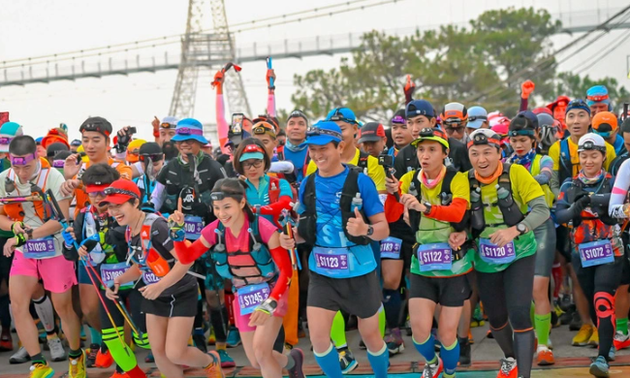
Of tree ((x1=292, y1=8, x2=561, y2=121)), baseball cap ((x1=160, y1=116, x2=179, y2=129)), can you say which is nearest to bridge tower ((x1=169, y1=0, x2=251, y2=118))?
tree ((x1=292, y1=8, x2=561, y2=121))

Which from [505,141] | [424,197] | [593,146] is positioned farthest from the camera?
[505,141]

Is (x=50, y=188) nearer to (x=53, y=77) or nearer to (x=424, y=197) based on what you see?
(x=424, y=197)

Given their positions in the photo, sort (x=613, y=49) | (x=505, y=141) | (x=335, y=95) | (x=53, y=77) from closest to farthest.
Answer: (x=505, y=141) → (x=613, y=49) → (x=335, y=95) → (x=53, y=77)

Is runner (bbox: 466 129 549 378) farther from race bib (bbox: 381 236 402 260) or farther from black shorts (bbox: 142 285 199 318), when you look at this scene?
black shorts (bbox: 142 285 199 318)

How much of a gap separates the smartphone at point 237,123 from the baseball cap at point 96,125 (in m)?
1.45

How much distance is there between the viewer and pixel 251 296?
6.43m

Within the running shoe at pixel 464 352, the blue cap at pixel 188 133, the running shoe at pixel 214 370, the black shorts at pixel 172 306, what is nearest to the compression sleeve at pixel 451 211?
the running shoe at pixel 464 352

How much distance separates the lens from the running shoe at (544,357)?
299 inches

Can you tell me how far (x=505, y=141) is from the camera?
9.19 m

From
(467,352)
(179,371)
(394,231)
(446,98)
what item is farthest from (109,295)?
(446,98)

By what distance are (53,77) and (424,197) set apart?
8651cm

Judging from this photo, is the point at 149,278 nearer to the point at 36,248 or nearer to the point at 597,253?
the point at 36,248

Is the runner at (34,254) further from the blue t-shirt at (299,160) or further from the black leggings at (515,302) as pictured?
the black leggings at (515,302)

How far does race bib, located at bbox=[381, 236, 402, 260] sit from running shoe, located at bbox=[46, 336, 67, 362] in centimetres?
360
